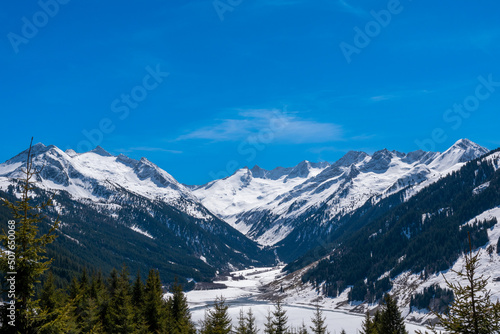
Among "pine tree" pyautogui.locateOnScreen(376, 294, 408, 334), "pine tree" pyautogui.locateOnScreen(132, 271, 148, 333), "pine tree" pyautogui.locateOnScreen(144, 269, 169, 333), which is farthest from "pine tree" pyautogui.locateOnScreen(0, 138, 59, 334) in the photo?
"pine tree" pyautogui.locateOnScreen(376, 294, 408, 334)

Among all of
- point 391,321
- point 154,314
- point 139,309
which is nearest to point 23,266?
point 139,309

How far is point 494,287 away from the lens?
19275 cm

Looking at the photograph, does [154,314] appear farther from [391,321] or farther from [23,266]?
[23,266]

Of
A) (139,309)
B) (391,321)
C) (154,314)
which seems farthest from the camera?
(391,321)

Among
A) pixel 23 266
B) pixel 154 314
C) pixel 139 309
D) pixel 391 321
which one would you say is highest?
pixel 23 266

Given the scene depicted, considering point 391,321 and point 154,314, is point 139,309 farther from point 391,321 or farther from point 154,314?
point 391,321

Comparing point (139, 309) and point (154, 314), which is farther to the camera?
point (154, 314)

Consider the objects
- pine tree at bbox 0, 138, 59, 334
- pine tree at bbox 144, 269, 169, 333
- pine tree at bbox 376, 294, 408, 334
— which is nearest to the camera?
pine tree at bbox 0, 138, 59, 334

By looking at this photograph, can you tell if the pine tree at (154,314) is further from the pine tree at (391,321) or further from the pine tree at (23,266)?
the pine tree at (23,266)

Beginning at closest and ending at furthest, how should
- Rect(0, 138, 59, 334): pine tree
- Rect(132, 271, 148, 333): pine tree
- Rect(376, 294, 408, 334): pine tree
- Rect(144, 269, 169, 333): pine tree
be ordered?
Rect(0, 138, 59, 334): pine tree, Rect(132, 271, 148, 333): pine tree, Rect(144, 269, 169, 333): pine tree, Rect(376, 294, 408, 334): pine tree

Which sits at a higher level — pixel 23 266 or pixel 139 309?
pixel 23 266

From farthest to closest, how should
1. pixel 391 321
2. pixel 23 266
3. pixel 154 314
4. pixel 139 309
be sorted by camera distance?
pixel 391 321
pixel 154 314
pixel 139 309
pixel 23 266

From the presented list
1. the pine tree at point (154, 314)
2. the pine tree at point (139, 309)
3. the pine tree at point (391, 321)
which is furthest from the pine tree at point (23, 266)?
the pine tree at point (391, 321)

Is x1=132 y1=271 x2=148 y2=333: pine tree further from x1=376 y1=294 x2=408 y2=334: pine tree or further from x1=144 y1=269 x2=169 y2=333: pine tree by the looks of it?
x1=376 y1=294 x2=408 y2=334: pine tree
